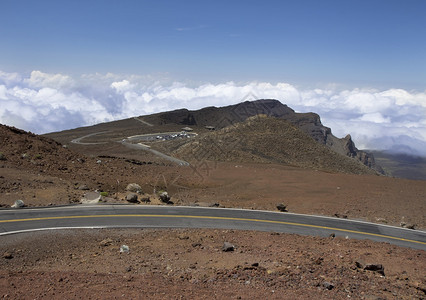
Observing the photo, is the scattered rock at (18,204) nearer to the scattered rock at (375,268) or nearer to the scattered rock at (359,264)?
the scattered rock at (359,264)

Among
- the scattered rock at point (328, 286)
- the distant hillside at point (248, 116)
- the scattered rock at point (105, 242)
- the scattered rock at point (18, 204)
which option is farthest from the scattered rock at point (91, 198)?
the distant hillside at point (248, 116)

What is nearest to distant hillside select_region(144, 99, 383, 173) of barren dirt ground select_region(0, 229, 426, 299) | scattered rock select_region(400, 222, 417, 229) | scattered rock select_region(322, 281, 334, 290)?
scattered rock select_region(400, 222, 417, 229)

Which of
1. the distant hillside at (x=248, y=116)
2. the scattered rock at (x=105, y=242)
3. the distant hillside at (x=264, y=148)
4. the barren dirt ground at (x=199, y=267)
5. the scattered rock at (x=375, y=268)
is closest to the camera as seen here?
the barren dirt ground at (x=199, y=267)

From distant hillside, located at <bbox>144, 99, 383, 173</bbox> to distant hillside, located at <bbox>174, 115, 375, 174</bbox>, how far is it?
2542 inches

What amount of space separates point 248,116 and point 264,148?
265 feet

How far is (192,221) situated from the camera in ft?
78.5

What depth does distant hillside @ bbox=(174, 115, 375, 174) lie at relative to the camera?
6519 cm

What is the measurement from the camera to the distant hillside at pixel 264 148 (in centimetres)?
6519

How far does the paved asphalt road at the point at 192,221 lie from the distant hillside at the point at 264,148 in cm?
3572

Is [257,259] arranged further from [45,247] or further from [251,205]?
[251,205]

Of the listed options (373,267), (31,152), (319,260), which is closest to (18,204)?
(31,152)

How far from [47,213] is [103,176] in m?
13.5

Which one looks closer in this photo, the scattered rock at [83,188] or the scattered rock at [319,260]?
the scattered rock at [319,260]

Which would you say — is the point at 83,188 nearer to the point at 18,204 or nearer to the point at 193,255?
the point at 18,204
